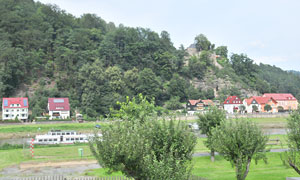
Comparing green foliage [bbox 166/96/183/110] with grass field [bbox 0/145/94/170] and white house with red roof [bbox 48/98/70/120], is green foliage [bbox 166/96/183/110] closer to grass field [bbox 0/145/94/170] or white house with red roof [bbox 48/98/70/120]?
white house with red roof [bbox 48/98/70/120]

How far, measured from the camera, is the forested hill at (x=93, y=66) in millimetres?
95750

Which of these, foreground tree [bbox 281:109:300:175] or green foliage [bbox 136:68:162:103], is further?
green foliage [bbox 136:68:162:103]

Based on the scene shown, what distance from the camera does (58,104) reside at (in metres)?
86.6

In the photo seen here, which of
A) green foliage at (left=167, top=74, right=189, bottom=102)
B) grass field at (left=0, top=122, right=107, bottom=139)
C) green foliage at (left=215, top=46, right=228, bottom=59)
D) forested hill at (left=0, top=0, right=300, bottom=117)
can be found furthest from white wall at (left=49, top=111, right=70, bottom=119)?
green foliage at (left=215, top=46, right=228, bottom=59)

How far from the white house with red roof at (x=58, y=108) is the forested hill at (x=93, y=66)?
3154 millimetres

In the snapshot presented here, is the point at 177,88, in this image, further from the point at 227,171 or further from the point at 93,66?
the point at 227,171

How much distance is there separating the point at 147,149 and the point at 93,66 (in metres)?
88.5

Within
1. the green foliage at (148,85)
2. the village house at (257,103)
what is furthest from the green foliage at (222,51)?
the green foliage at (148,85)

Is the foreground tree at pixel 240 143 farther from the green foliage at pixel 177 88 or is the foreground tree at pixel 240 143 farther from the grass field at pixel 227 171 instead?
the green foliage at pixel 177 88

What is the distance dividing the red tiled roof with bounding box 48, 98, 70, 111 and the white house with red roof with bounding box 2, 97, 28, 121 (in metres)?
7.30

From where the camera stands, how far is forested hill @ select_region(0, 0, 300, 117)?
314ft

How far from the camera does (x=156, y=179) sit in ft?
45.8

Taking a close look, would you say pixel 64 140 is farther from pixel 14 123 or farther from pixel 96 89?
pixel 96 89

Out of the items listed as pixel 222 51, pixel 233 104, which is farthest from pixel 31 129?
pixel 222 51
